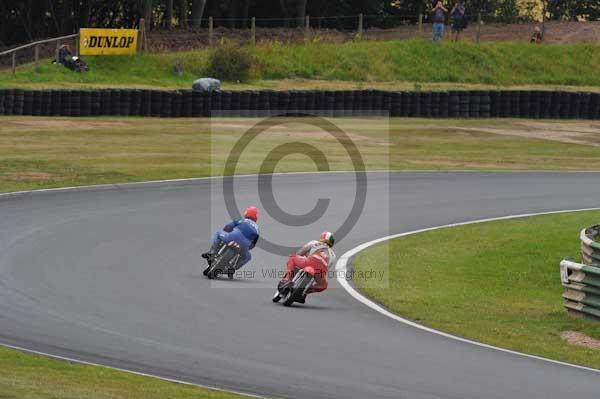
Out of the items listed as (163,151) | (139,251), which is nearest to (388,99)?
(163,151)

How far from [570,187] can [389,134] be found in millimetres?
10391

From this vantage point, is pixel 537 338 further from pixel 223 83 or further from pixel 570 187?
pixel 223 83

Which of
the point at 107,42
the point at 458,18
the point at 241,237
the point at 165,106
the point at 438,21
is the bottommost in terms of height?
the point at 165,106

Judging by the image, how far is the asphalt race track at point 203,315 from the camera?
11.6 m

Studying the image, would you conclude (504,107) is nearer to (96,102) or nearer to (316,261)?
(96,102)

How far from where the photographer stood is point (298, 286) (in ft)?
50.3

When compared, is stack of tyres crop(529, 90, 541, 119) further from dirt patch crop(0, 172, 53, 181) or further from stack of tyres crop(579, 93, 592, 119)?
dirt patch crop(0, 172, 53, 181)

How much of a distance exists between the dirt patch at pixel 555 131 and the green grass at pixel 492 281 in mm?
15588

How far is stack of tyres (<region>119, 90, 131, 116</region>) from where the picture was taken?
3788 centimetres

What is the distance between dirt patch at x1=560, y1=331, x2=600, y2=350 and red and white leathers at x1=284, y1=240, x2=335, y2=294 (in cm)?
302

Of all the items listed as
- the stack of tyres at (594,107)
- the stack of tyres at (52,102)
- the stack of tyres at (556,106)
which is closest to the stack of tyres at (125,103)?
the stack of tyres at (52,102)

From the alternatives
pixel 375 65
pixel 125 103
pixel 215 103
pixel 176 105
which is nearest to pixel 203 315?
pixel 125 103

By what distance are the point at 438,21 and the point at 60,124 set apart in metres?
21.0

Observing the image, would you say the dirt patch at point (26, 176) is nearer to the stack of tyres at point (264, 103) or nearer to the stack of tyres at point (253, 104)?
the stack of tyres at point (253, 104)
